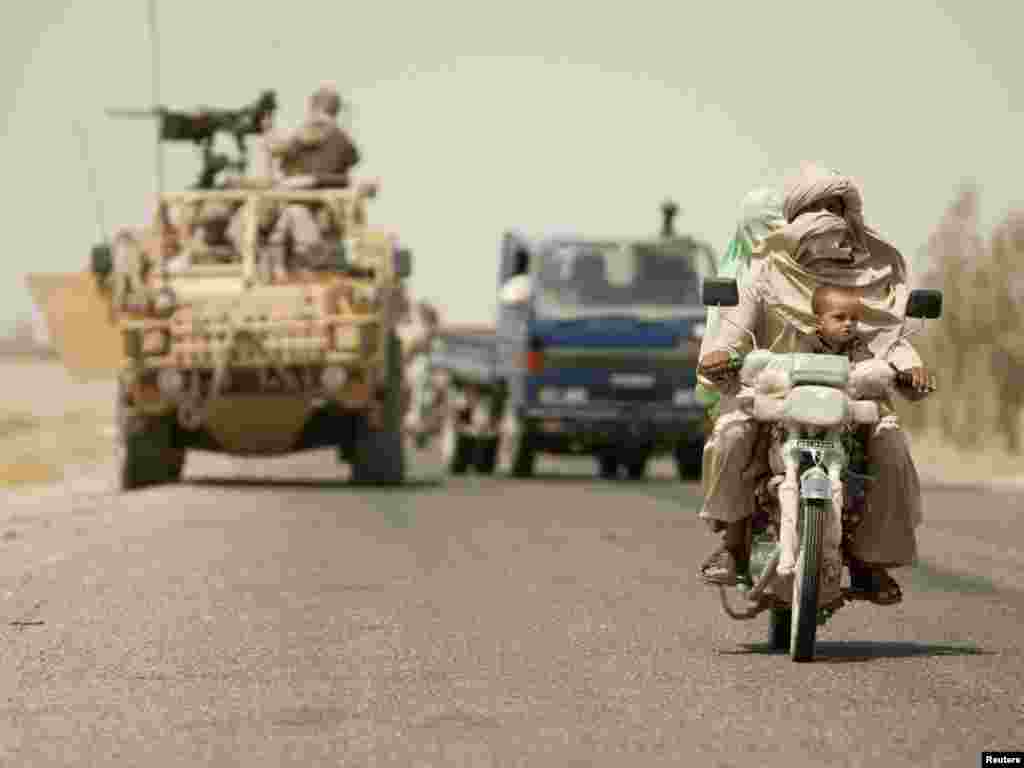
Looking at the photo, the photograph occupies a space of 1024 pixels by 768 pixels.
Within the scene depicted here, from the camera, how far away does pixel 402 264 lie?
26.9m

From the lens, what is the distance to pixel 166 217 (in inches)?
1096

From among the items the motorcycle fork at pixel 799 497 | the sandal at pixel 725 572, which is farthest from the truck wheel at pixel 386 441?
the motorcycle fork at pixel 799 497

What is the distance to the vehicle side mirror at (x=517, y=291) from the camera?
29312 millimetres

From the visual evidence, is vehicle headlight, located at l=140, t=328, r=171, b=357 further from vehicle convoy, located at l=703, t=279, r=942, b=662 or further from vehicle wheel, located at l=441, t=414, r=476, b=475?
vehicle convoy, located at l=703, t=279, r=942, b=662

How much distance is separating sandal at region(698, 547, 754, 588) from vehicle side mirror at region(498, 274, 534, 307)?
57.0ft

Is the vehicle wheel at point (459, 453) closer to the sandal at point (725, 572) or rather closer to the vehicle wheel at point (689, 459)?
the vehicle wheel at point (689, 459)

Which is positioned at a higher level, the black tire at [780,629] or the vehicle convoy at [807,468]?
the vehicle convoy at [807,468]

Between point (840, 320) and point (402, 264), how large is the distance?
15557mm

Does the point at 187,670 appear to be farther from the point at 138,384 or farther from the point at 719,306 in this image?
the point at 138,384

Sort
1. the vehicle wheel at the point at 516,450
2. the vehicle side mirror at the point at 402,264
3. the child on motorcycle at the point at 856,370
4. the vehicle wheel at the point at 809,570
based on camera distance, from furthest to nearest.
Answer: the vehicle wheel at the point at 516,450, the vehicle side mirror at the point at 402,264, the child on motorcycle at the point at 856,370, the vehicle wheel at the point at 809,570

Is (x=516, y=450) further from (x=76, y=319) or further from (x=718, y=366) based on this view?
(x=718, y=366)

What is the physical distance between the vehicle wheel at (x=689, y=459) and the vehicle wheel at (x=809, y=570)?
62.5 ft

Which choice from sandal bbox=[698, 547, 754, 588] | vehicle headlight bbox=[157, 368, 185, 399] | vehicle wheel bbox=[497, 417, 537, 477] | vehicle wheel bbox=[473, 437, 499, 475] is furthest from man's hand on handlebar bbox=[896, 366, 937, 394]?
vehicle wheel bbox=[473, 437, 499, 475]

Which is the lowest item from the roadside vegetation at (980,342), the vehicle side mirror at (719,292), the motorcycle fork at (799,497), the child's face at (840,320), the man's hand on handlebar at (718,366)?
the roadside vegetation at (980,342)
